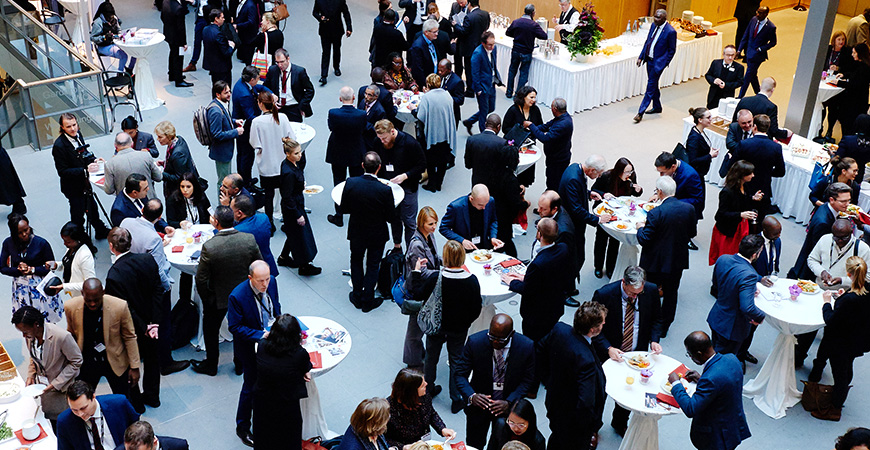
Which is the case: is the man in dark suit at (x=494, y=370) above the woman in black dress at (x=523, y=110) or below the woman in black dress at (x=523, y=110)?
below

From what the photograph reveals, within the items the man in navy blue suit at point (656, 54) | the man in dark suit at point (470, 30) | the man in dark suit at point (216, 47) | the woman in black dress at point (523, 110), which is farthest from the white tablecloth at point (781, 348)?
the man in dark suit at point (216, 47)

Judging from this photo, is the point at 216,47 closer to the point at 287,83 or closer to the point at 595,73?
the point at 287,83

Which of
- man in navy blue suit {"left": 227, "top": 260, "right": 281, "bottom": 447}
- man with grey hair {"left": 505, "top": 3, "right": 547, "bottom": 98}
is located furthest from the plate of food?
man with grey hair {"left": 505, "top": 3, "right": 547, "bottom": 98}

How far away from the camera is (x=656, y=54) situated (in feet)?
37.0

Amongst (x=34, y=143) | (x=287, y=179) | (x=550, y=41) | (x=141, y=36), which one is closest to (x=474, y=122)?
(x=550, y=41)

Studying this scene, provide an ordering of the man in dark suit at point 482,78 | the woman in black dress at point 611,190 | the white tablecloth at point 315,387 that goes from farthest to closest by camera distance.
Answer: the man in dark suit at point 482,78 < the woman in black dress at point 611,190 < the white tablecloth at point 315,387

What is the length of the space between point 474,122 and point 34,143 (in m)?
5.65

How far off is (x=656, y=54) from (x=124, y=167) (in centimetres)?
727

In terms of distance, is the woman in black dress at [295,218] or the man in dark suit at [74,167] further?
the man in dark suit at [74,167]

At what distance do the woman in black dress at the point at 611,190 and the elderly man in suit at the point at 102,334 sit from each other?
13.6 feet

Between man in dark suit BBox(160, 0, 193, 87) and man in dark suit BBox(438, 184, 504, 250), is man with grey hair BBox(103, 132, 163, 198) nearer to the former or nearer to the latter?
man in dark suit BBox(438, 184, 504, 250)

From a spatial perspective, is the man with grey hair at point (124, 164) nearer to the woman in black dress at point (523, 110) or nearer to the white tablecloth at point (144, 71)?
the woman in black dress at point (523, 110)

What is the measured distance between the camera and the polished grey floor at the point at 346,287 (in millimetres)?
6086

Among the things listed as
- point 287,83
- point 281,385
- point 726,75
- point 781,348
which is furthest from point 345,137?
point 726,75
